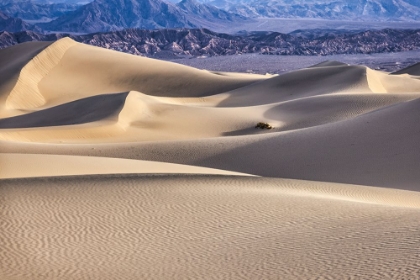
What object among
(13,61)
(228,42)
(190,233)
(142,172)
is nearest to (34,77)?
(13,61)

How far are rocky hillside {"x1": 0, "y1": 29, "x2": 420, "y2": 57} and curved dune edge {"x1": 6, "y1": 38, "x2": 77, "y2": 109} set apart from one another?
94.7 meters

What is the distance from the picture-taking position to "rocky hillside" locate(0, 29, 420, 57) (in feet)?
465

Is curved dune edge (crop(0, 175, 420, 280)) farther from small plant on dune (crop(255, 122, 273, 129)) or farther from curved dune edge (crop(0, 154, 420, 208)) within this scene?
small plant on dune (crop(255, 122, 273, 129))

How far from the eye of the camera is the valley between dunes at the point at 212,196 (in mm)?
5828

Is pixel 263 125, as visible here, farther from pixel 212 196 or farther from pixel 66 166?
pixel 212 196

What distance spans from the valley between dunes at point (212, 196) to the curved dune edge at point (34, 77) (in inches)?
385

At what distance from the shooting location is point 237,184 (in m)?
10.4

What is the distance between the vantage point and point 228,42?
151500mm

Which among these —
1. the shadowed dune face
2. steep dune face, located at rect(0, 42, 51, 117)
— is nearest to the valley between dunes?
the shadowed dune face

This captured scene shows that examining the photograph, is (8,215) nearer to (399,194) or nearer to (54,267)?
→ (54,267)

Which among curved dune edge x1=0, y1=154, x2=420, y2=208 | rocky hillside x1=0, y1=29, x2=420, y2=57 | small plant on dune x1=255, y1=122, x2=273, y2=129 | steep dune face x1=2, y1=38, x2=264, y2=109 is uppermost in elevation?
rocky hillside x1=0, y1=29, x2=420, y2=57

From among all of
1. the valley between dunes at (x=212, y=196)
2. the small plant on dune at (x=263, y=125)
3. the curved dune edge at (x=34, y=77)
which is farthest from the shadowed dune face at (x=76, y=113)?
the curved dune edge at (x=34, y=77)

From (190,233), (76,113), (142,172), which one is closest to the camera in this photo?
(190,233)

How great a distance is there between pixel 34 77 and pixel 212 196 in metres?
33.3
